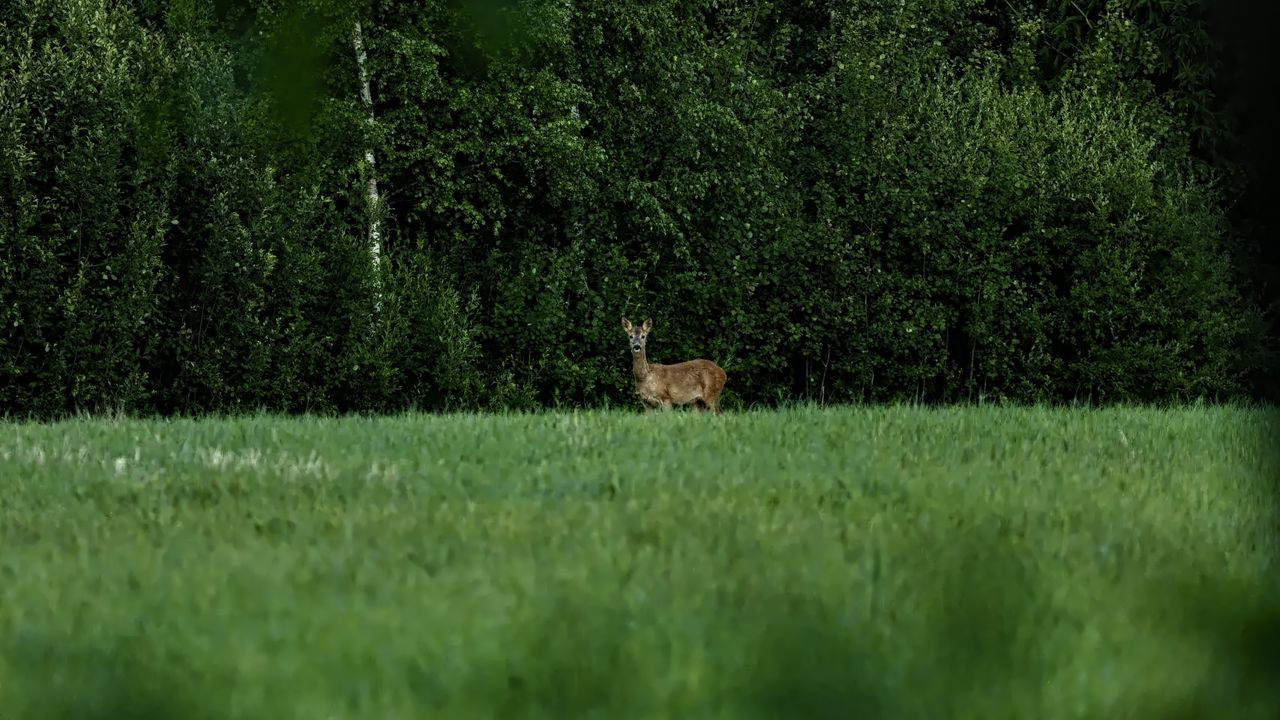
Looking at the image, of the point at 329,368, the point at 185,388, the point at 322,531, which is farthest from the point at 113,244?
the point at 322,531

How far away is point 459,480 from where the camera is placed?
8.41 metres

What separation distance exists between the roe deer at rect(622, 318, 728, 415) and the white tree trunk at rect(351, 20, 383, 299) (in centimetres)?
414

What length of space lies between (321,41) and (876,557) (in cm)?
1491

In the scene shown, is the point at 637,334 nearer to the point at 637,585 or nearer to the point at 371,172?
the point at 371,172

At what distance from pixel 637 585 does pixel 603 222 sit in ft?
58.0

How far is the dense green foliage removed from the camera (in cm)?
1894

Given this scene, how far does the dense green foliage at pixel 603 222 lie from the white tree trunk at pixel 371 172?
0.12 metres

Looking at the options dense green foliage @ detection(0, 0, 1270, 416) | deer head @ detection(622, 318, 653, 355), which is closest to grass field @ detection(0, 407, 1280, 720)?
deer head @ detection(622, 318, 653, 355)

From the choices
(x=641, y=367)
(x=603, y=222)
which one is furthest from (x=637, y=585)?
(x=603, y=222)

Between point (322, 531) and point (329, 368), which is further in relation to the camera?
point (329, 368)

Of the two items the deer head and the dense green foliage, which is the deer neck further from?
the dense green foliage

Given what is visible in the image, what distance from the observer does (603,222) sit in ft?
74.1

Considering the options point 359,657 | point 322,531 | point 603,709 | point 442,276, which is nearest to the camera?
point 603,709

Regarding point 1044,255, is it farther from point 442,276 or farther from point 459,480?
point 459,480
